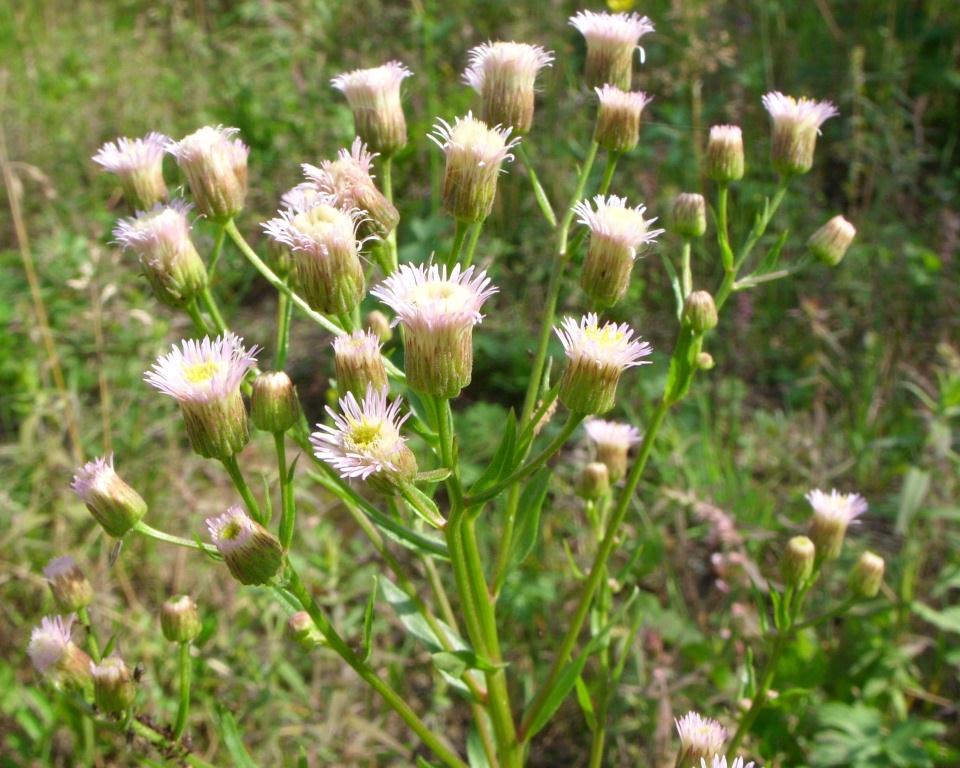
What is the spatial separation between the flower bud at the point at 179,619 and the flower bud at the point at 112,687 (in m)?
0.10

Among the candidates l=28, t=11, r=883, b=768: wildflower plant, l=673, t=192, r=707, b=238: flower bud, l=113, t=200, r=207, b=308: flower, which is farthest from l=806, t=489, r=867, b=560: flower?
l=113, t=200, r=207, b=308: flower

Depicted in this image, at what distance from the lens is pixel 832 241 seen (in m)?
2.13

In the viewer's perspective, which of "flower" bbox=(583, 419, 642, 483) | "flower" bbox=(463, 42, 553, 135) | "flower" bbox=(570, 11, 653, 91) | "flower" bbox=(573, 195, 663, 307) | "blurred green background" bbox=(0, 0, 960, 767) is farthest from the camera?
"blurred green background" bbox=(0, 0, 960, 767)

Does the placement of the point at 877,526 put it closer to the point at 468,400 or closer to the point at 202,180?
the point at 468,400

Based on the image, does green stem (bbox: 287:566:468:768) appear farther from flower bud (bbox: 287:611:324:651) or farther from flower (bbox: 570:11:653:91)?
flower (bbox: 570:11:653:91)

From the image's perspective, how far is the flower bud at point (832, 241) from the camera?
2.10 metres

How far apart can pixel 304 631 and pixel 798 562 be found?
1022 millimetres

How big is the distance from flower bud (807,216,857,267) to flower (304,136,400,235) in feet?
3.38

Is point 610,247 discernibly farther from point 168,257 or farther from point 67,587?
point 67,587

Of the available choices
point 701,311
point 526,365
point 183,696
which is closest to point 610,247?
point 701,311

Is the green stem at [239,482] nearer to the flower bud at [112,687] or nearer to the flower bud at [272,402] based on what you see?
the flower bud at [272,402]

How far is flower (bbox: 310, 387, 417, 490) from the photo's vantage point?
1.38m

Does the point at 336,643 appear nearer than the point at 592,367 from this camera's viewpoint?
No

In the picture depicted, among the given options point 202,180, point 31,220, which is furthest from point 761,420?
point 31,220
